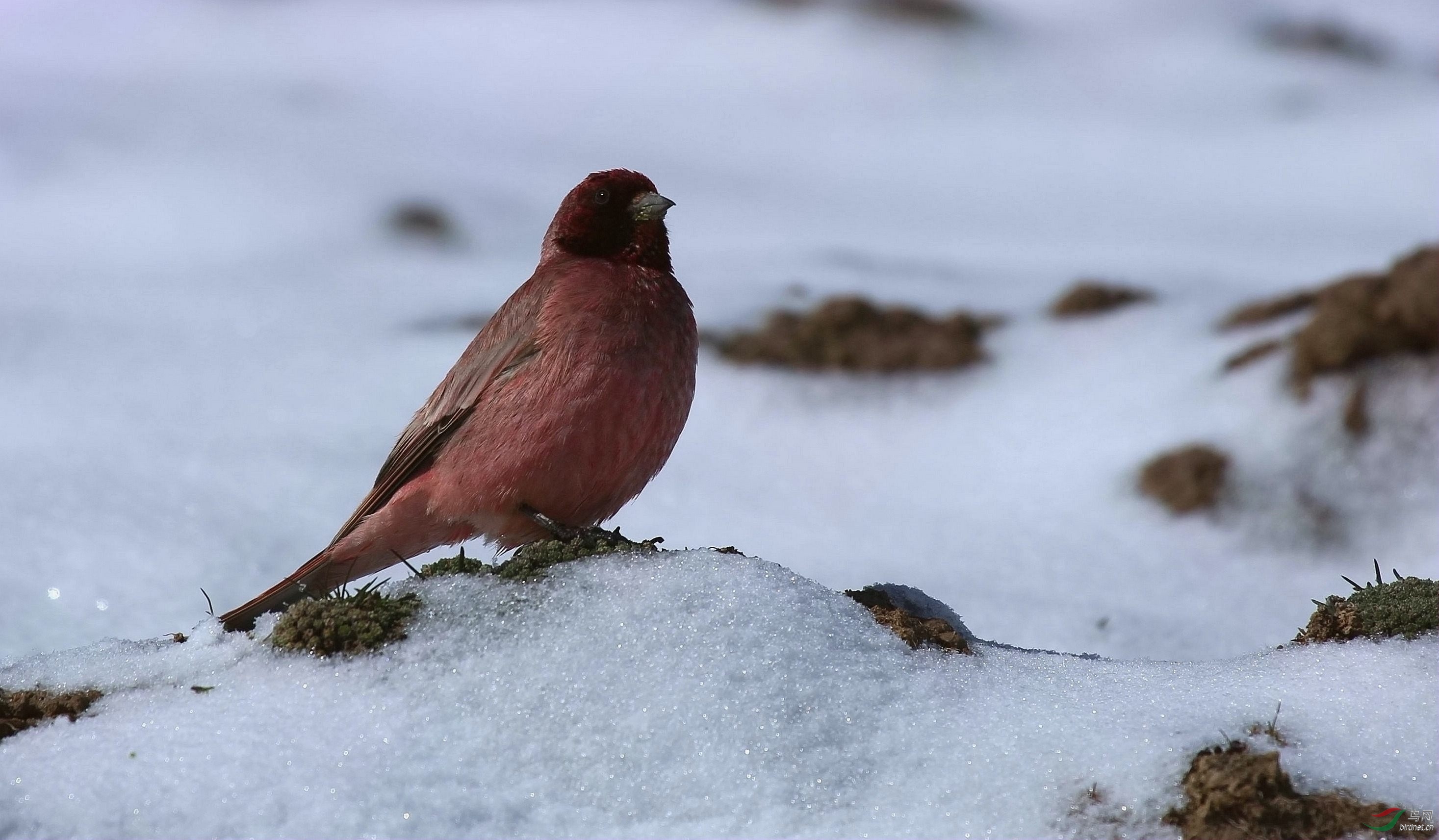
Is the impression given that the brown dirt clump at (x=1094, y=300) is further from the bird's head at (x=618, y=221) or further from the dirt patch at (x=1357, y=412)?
the bird's head at (x=618, y=221)

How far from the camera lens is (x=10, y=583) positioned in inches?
247

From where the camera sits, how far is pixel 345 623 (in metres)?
3.77

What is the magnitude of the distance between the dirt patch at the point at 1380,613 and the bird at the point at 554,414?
220 centimetres

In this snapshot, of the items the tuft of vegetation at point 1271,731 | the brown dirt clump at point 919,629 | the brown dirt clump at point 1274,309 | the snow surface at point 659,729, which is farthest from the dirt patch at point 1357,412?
the tuft of vegetation at point 1271,731

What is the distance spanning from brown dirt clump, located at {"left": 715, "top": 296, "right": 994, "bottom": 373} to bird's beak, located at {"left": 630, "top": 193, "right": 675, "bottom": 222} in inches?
175

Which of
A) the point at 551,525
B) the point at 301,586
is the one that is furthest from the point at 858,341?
the point at 301,586

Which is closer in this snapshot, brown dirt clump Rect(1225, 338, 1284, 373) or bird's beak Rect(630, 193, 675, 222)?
bird's beak Rect(630, 193, 675, 222)

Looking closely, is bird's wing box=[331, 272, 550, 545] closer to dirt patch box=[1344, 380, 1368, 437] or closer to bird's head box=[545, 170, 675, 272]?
bird's head box=[545, 170, 675, 272]

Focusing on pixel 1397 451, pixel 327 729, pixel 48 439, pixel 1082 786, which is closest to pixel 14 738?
pixel 327 729

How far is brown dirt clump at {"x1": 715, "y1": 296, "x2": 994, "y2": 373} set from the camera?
31.5ft

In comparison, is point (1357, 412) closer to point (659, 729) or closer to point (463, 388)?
point (463, 388)

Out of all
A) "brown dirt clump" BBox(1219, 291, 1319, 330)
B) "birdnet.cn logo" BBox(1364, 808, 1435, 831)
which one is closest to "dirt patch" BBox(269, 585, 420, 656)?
"birdnet.cn logo" BBox(1364, 808, 1435, 831)

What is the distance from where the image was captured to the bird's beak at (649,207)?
17.0ft

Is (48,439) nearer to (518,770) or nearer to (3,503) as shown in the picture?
(3,503)
